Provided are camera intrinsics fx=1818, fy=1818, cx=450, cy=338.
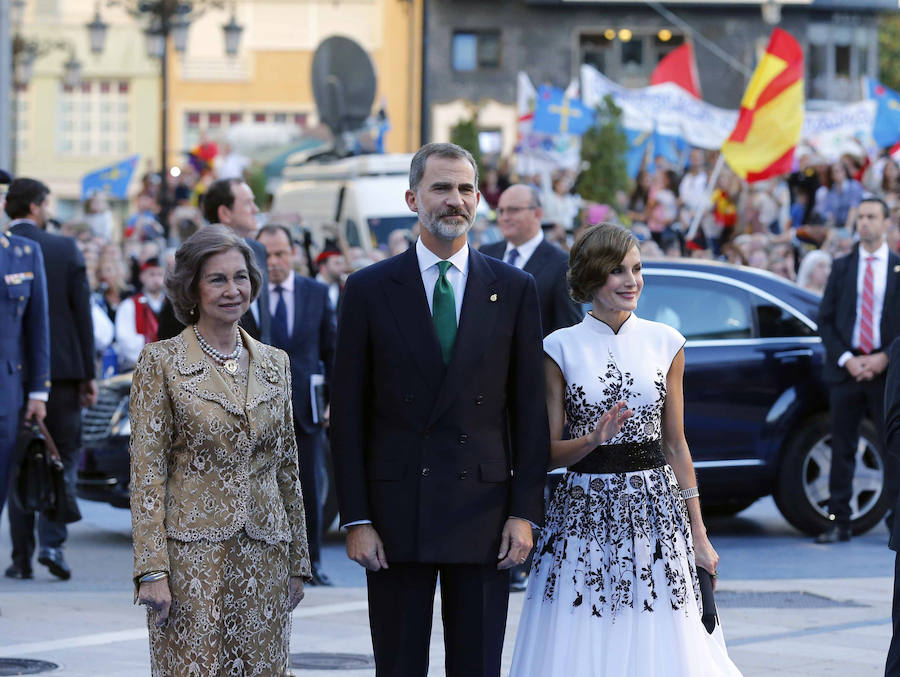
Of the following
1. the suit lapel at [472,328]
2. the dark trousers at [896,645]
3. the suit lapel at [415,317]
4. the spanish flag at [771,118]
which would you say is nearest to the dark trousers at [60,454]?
the suit lapel at [415,317]

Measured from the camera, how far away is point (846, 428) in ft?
39.7

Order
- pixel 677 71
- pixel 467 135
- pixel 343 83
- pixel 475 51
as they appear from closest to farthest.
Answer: pixel 677 71 < pixel 343 83 < pixel 467 135 < pixel 475 51

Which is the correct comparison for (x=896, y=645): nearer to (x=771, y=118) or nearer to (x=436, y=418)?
(x=436, y=418)

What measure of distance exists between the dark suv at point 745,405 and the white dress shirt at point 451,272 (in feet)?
21.3

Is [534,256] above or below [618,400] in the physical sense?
above

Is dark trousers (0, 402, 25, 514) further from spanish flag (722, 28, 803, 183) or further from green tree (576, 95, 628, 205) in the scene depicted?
green tree (576, 95, 628, 205)

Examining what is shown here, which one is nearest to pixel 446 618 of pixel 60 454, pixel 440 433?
pixel 440 433

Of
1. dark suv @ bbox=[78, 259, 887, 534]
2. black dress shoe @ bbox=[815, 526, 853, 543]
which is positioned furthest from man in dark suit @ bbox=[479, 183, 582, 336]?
black dress shoe @ bbox=[815, 526, 853, 543]

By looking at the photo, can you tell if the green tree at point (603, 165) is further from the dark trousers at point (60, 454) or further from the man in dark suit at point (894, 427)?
the man in dark suit at point (894, 427)

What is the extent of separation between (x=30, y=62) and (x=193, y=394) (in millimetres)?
37347

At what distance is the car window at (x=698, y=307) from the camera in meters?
12.0

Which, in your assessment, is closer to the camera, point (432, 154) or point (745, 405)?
point (432, 154)

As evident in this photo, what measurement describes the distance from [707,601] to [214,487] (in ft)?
5.46

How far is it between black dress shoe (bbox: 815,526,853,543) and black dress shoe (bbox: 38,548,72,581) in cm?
499
